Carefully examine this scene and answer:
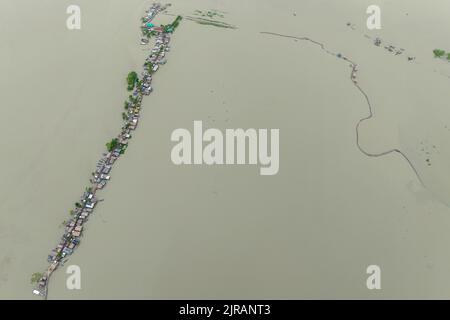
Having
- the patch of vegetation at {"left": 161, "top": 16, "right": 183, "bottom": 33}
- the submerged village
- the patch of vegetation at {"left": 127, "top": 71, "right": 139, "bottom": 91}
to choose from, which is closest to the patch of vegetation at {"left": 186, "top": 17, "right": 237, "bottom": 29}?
the patch of vegetation at {"left": 161, "top": 16, "right": 183, "bottom": 33}

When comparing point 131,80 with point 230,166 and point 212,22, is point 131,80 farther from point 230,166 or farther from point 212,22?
point 230,166

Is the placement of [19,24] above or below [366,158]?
above

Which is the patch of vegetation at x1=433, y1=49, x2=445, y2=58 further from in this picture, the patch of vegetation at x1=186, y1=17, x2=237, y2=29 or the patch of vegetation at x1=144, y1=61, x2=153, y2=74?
the patch of vegetation at x1=144, y1=61, x2=153, y2=74

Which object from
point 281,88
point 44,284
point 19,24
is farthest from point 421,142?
point 19,24

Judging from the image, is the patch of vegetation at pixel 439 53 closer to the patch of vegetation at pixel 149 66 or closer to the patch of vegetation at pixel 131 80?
the patch of vegetation at pixel 149 66

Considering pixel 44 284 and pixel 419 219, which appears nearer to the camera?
pixel 44 284

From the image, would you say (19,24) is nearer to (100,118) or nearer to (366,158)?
(100,118)
